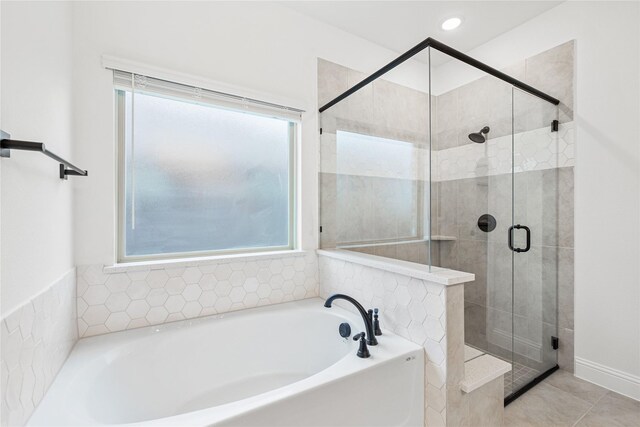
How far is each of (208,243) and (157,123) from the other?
0.81 metres

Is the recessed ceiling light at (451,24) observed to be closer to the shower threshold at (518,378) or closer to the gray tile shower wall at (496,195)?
the gray tile shower wall at (496,195)

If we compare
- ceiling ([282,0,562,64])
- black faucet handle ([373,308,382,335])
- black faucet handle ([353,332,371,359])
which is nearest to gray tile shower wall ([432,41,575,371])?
Answer: ceiling ([282,0,562,64])

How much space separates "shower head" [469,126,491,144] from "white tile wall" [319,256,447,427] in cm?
121

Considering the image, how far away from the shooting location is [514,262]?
1.99m

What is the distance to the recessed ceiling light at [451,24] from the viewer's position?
230 centimetres

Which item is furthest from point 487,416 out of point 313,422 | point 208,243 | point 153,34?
point 153,34

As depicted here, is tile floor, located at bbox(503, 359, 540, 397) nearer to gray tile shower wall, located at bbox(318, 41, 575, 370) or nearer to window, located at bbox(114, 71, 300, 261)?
gray tile shower wall, located at bbox(318, 41, 575, 370)

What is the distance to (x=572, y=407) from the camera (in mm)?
1707

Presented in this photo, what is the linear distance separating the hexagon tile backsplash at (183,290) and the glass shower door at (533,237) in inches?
58.6

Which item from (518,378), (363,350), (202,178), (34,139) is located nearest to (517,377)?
(518,378)

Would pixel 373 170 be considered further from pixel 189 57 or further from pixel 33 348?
pixel 33 348

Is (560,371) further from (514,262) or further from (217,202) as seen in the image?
(217,202)

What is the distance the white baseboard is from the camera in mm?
1759

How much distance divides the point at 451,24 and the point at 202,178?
2.33m
